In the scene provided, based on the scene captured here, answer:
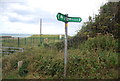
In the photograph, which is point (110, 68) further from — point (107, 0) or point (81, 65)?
point (107, 0)

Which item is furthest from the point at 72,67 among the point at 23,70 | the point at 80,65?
the point at 23,70

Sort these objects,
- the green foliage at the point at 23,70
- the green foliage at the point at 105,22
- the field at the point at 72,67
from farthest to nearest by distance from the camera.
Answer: the green foliage at the point at 105,22, the green foliage at the point at 23,70, the field at the point at 72,67

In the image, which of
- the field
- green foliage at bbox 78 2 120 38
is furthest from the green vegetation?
green foliage at bbox 78 2 120 38

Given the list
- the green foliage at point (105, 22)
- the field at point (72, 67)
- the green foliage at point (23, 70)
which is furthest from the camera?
the green foliage at point (105, 22)

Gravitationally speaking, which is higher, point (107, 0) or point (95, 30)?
point (107, 0)

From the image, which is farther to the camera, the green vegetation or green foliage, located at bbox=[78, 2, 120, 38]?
green foliage, located at bbox=[78, 2, 120, 38]

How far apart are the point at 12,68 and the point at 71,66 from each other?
292 centimetres

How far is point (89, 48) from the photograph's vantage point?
6.67 m

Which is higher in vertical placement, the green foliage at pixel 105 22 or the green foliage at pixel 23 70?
the green foliage at pixel 105 22

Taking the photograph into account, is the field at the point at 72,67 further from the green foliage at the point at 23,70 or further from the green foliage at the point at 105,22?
the green foliage at the point at 105,22

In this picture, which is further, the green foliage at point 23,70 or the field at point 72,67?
the green foliage at point 23,70

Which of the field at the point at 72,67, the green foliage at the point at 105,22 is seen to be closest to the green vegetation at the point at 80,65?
the field at the point at 72,67

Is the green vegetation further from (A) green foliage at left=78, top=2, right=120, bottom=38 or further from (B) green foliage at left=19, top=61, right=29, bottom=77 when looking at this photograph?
(A) green foliage at left=78, top=2, right=120, bottom=38

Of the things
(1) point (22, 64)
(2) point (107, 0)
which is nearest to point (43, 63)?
(1) point (22, 64)
